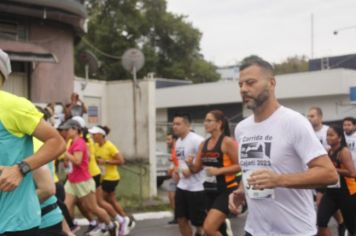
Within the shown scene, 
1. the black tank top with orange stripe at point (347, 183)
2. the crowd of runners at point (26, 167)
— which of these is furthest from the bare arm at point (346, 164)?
the crowd of runners at point (26, 167)

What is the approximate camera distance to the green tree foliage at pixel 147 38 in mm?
40719


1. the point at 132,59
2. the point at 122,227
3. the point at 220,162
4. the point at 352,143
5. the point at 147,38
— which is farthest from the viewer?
the point at 147,38

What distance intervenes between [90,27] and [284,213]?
126ft

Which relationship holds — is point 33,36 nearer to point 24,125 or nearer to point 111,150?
point 111,150

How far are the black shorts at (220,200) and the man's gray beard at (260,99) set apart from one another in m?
3.45

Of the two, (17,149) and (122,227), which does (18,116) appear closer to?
(17,149)

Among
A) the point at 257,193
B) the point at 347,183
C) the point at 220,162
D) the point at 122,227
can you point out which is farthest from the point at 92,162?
the point at 257,193

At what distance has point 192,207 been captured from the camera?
8297mm

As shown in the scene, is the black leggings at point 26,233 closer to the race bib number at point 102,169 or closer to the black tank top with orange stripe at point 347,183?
the black tank top with orange stripe at point 347,183

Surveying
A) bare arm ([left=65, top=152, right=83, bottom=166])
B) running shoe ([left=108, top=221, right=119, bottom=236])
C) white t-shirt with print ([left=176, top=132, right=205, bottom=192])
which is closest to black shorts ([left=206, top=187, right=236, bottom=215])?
white t-shirt with print ([left=176, top=132, right=205, bottom=192])

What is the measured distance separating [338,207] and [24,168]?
18.0ft

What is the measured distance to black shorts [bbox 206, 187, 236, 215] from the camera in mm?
7352

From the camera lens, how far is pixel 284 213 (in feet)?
12.9

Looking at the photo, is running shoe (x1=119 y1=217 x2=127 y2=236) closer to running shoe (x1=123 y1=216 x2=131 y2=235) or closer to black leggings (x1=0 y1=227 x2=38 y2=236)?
running shoe (x1=123 y1=216 x2=131 y2=235)
